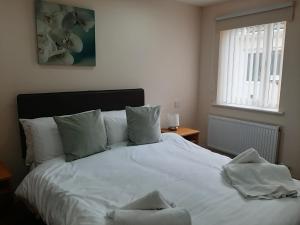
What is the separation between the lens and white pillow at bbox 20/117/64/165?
2314 millimetres

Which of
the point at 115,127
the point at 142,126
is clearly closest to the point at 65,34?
the point at 115,127

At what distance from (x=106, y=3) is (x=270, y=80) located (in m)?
2.31

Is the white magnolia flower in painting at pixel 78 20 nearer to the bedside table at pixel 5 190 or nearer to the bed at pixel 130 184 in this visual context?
the bed at pixel 130 184

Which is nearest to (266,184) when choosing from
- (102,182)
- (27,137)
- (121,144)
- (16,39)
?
(102,182)

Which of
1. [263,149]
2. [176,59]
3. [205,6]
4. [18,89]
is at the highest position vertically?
[205,6]

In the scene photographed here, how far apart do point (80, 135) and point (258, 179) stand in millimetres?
1559

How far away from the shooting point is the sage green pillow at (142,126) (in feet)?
9.04

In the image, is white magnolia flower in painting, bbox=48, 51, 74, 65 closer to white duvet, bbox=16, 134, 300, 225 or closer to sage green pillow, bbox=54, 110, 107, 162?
sage green pillow, bbox=54, 110, 107, 162

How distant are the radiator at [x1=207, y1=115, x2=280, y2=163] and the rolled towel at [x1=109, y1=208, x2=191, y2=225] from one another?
238 cm

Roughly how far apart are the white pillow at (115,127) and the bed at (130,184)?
0.09 metres

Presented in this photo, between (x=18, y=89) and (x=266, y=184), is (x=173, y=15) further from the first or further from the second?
(x=266, y=184)

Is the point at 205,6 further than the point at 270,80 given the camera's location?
Yes

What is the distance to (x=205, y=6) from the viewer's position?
398 centimetres

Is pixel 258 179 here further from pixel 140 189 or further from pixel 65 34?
pixel 65 34
